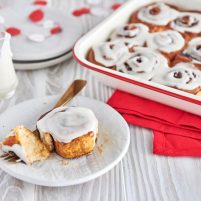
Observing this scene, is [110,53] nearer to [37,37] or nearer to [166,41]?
[166,41]

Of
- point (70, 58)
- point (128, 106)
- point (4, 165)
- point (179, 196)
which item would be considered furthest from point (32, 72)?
point (179, 196)

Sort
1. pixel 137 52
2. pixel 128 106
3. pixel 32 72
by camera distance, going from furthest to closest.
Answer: pixel 32 72, pixel 137 52, pixel 128 106

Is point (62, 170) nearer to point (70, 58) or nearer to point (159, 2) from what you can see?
point (70, 58)

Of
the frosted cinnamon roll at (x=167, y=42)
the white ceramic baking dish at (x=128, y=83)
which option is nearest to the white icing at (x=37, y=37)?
the white ceramic baking dish at (x=128, y=83)

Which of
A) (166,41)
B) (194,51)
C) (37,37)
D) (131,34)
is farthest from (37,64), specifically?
(194,51)

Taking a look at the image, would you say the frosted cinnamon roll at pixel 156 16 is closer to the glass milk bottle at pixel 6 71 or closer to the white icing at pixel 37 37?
the white icing at pixel 37 37

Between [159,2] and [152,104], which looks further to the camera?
[159,2]

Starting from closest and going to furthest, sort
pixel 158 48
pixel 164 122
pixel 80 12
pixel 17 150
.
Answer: pixel 17 150 → pixel 164 122 → pixel 158 48 → pixel 80 12
